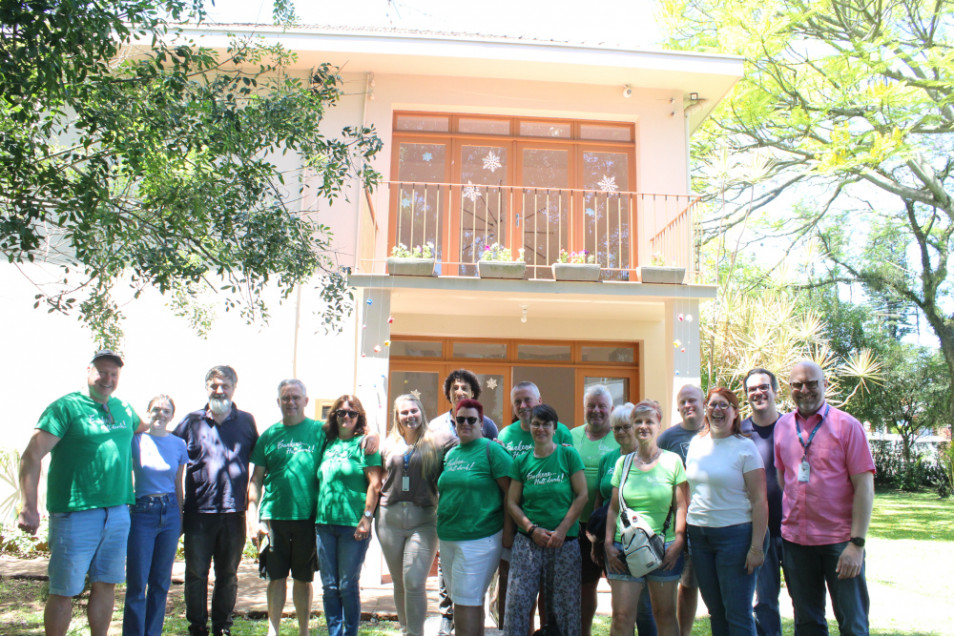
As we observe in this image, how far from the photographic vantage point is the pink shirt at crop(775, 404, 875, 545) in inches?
147

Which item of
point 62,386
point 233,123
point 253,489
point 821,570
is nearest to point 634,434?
point 821,570

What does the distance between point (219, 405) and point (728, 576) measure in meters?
3.14

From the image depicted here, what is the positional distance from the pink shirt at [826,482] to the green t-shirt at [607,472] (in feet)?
3.12

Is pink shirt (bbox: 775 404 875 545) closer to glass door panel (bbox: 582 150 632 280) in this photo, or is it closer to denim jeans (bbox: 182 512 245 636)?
denim jeans (bbox: 182 512 245 636)

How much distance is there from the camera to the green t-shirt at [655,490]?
404 centimetres

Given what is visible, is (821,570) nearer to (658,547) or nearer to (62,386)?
(658,547)

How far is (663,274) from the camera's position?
8.22m

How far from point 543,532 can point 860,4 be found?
1220 centimetres

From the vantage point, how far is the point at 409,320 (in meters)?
10.0

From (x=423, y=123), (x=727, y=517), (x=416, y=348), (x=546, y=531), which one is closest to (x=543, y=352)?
(x=416, y=348)

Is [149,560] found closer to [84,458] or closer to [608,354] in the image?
[84,458]

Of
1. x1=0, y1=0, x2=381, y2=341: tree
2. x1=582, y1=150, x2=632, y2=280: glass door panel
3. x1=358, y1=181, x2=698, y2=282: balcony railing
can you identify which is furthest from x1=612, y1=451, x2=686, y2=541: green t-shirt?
x1=582, y1=150, x2=632, y2=280: glass door panel

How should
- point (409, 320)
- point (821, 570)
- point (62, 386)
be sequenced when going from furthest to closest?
point (409, 320) < point (62, 386) < point (821, 570)

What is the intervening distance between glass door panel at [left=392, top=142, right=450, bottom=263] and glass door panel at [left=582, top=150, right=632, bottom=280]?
1.86m
